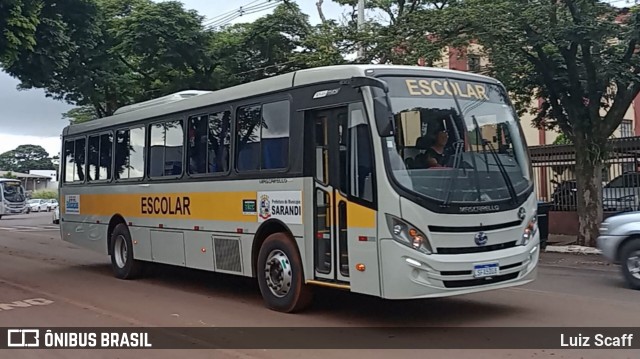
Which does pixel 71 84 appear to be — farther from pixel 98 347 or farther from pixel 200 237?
pixel 98 347

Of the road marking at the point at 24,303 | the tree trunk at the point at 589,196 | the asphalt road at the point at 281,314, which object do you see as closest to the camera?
the asphalt road at the point at 281,314

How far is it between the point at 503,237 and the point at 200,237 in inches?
195

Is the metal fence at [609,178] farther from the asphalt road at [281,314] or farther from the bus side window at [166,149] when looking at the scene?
the bus side window at [166,149]

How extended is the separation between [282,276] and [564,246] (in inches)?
460

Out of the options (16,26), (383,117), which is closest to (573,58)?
(383,117)

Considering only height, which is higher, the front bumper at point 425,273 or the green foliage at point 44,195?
the green foliage at point 44,195

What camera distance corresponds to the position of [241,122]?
9.97 metres

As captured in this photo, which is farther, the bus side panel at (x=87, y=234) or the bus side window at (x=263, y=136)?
the bus side panel at (x=87, y=234)

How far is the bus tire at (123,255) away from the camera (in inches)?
512

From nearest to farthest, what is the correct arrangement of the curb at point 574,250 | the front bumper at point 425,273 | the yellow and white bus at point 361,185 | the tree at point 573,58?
the front bumper at point 425,273, the yellow and white bus at point 361,185, the tree at point 573,58, the curb at point 574,250

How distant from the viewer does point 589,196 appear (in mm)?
17750

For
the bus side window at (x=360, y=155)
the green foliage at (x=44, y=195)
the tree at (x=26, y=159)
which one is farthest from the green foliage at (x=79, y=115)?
the tree at (x=26, y=159)

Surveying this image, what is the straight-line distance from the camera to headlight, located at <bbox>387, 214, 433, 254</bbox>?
7441 millimetres
